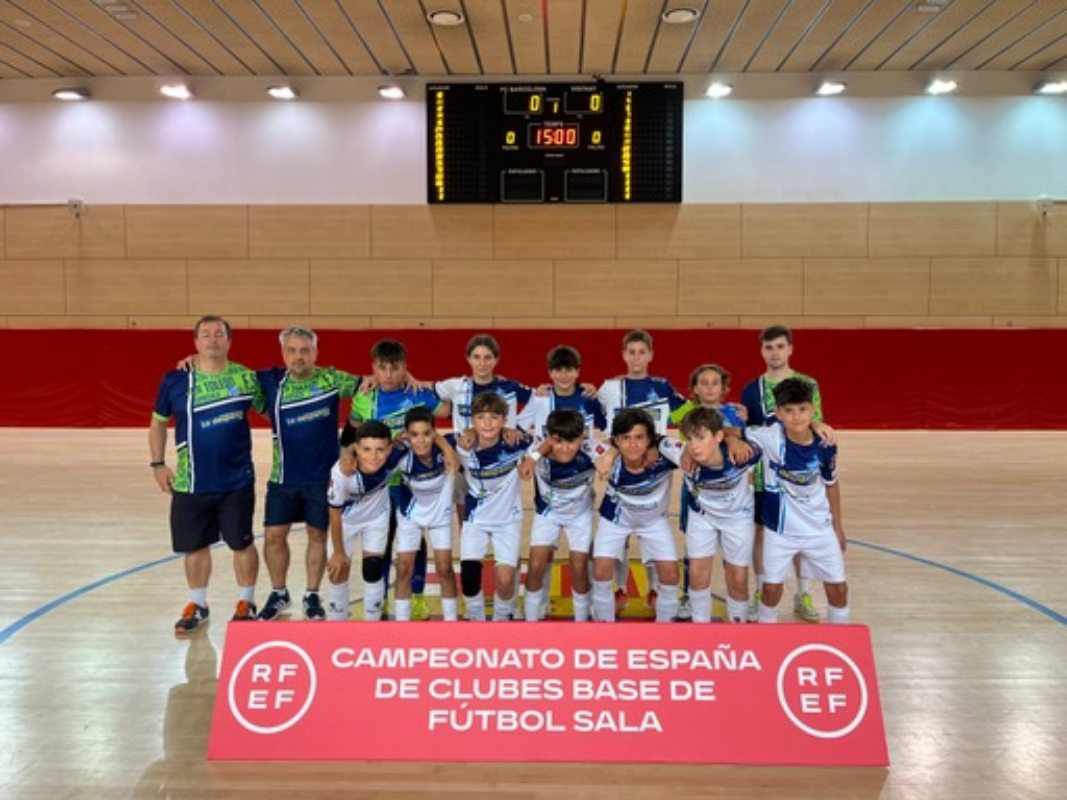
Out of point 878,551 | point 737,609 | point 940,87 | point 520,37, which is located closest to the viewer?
point 737,609

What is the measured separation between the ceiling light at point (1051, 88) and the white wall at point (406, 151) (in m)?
0.13

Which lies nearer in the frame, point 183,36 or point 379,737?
point 379,737

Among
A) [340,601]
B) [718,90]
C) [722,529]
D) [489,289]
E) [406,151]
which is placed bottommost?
[340,601]

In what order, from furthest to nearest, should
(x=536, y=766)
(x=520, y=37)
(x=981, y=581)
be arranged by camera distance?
(x=520, y=37)
(x=981, y=581)
(x=536, y=766)

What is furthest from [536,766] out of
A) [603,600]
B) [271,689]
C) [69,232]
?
[69,232]

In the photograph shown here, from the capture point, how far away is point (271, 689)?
299 centimetres

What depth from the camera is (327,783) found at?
286 centimetres

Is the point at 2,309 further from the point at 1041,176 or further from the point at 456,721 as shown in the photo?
the point at 1041,176

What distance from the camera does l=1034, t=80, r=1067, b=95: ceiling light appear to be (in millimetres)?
12328

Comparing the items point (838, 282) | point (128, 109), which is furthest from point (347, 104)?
point (838, 282)

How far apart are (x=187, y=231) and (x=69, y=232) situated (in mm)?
1895

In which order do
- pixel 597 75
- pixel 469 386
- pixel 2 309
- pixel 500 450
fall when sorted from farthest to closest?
pixel 2 309 → pixel 597 75 → pixel 469 386 → pixel 500 450

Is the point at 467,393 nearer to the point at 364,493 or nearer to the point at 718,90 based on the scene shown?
the point at 364,493

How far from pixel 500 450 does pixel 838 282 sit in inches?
393
